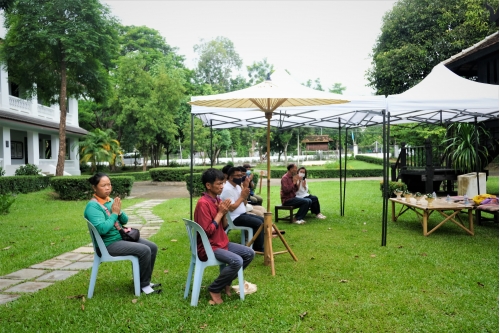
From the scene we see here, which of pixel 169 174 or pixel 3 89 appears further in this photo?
pixel 169 174

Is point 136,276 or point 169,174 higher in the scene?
point 169,174

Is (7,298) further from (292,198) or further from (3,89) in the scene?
(3,89)

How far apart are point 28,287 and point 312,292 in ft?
10.5

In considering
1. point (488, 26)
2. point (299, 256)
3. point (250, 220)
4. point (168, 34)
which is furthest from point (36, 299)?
point (168, 34)

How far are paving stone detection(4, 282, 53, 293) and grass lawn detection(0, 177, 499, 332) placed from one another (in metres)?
0.20

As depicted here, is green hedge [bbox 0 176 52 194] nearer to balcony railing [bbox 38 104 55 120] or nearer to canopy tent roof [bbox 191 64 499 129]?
balcony railing [bbox 38 104 55 120]

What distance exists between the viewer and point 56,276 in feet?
15.5

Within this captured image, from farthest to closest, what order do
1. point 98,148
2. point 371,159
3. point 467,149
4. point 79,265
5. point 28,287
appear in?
1. point 371,159
2. point 98,148
3. point 467,149
4. point 79,265
5. point 28,287

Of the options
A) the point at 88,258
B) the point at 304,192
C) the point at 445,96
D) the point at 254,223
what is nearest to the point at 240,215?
the point at 254,223

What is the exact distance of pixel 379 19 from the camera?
67.9 feet

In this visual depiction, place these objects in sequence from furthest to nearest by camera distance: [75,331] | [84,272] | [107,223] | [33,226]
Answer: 1. [33,226]
2. [84,272]
3. [107,223]
4. [75,331]

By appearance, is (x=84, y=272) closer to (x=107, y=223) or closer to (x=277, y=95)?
(x=107, y=223)

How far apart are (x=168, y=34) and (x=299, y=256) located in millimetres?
37419

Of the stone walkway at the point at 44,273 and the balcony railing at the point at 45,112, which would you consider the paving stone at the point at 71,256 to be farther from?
the balcony railing at the point at 45,112
